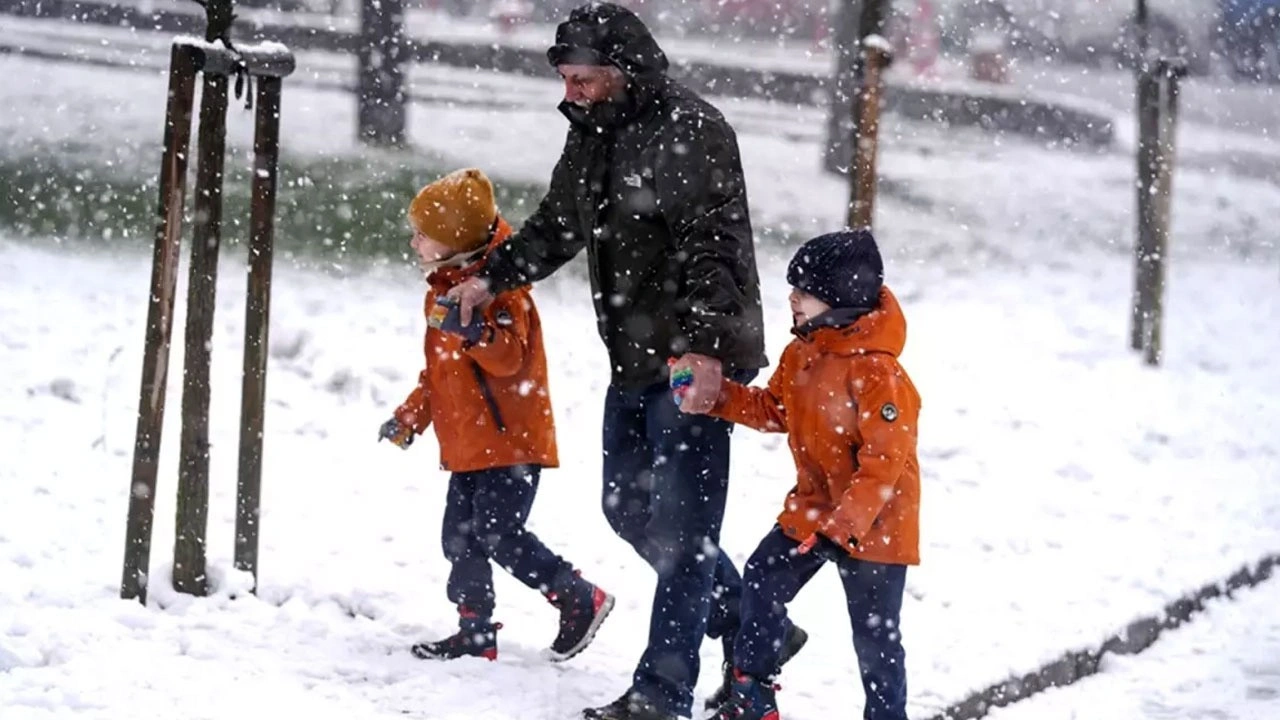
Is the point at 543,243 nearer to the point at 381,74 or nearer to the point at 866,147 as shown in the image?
the point at 866,147

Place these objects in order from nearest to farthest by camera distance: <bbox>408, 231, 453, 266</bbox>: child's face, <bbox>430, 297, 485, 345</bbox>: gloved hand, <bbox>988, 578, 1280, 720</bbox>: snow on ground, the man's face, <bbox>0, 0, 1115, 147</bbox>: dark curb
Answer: the man's face
<bbox>430, 297, 485, 345</bbox>: gloved hand
<bbox>408, 231, 453, 266</bbox>: child's face
<bbox>988, 578, 1280, 720</bbox>: snow on ground
<bbox>0, 0, 1115, 147</bbox>: dark curb

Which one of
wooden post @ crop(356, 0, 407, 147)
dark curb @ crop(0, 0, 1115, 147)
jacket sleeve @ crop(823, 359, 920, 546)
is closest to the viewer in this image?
jacket sleeve @ crop(823, 359, 920, 546)

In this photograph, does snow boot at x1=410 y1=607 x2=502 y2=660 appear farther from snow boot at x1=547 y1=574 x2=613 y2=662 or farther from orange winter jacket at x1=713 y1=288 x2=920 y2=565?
orange winter jacket at x1=713 y1=288 x2=920 y2=565

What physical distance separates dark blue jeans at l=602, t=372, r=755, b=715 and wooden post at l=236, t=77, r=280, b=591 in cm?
130

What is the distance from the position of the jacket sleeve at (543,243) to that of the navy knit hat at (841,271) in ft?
2.58

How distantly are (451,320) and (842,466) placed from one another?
1.23 meters

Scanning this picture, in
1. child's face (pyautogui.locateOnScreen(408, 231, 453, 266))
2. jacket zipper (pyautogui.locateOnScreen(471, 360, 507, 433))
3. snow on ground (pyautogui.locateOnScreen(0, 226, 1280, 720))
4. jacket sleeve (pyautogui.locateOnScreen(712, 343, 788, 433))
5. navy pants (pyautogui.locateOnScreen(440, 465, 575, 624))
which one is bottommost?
snow on ground (pyautogui.locateOnScreen(0, 226, 1280, 720))

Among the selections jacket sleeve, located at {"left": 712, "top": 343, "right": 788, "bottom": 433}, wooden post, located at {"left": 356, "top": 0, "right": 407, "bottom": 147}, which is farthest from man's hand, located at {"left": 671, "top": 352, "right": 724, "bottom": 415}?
wooden post, located at {"left": 356, "top": 0, "right": 407, "bottom": 147}

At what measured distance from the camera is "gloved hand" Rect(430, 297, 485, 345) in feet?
17.7

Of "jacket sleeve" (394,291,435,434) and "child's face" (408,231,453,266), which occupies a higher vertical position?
"child's face" (408,231,453,266)

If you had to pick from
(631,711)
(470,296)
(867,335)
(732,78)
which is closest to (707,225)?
(867,335)

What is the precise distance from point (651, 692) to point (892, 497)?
902 millimetres

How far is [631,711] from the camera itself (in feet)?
17.2

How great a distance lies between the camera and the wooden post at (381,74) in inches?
595
